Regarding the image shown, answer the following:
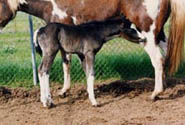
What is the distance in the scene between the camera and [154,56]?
5.45 meters

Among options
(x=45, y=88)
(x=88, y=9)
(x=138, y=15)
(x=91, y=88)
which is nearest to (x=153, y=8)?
(x=138, y=15)

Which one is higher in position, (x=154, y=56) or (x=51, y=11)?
(x=51, y=11)

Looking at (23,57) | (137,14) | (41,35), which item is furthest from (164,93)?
(23,57)

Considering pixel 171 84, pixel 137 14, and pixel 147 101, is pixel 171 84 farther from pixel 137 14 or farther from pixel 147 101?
pixel 137 14

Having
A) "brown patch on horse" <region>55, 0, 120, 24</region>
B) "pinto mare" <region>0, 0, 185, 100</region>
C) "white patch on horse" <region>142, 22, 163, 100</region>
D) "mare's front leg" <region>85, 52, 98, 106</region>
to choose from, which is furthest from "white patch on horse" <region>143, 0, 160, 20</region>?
"mare's front leg" <region>85, 52, 98, 106</region>

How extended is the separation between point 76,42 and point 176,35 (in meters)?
1.53

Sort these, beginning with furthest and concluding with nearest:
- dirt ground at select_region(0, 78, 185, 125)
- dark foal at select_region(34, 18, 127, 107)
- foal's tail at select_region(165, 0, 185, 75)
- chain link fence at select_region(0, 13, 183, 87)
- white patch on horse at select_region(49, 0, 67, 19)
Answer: chain link fence at select_region(0, 13, 183, 87), white patch on horse at select_region(49, 0, 67, 19), foal's tail at select_region(165, 0, 185, 75), dark foal at select_region(34, 18, 127, 107), dirt ground at select_region(0, 78, 185, 125)

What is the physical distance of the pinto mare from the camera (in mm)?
5309

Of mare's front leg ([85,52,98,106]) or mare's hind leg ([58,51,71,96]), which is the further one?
mare's hind leg ([58,51,71,96])

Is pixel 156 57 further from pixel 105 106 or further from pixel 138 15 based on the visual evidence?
pixel 105 106

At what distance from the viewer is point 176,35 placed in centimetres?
538

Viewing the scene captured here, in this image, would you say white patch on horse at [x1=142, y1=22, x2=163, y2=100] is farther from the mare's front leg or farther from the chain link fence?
the chain link fence

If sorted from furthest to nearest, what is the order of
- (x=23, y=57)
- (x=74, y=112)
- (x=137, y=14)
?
1. (x=23, y=57)
2. (x=137, y=14)
3. (x=74, y=112)

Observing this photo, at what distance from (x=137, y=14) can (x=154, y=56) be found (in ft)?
2.29
